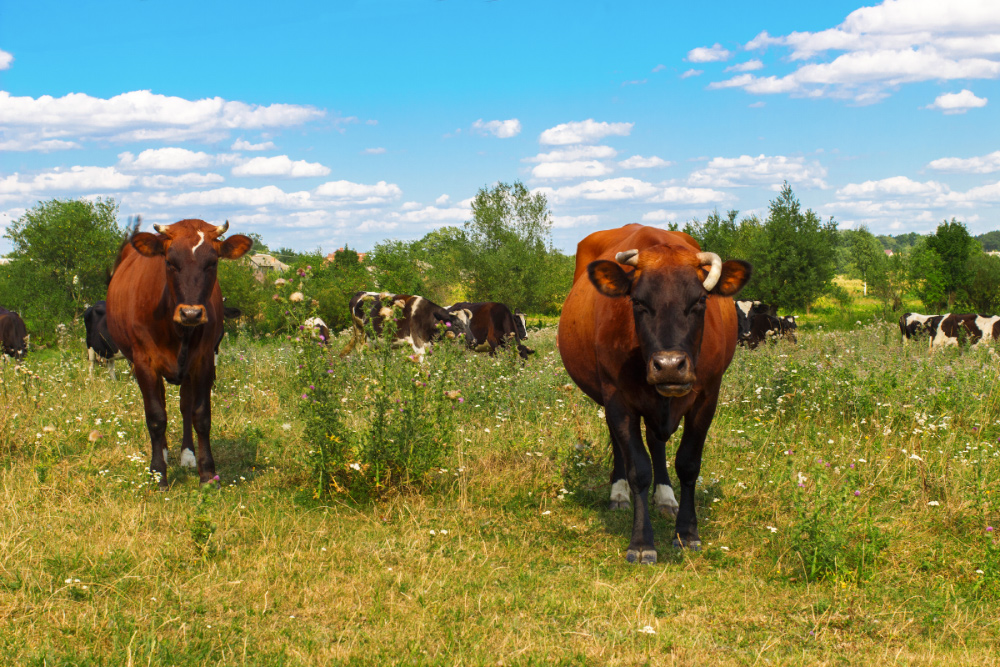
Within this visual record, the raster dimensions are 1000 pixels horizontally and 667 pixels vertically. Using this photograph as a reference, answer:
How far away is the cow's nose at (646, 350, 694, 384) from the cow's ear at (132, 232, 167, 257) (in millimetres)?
4625

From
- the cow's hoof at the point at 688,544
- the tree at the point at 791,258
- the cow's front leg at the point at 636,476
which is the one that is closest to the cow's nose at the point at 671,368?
the cow's front leg at the point at 636,476

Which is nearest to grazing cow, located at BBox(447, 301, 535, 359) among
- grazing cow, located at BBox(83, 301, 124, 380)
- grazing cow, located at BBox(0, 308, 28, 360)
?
grazing cow, located at BBox(83, 301, 124, 380)

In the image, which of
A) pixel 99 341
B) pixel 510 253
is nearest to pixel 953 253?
pixel 510 253

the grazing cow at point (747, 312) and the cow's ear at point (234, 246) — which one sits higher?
the cow's ear at point (234, 246)

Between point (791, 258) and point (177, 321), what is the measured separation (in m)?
47.0

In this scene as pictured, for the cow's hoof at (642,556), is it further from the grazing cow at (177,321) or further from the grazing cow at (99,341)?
the grazing cow at (99,341)

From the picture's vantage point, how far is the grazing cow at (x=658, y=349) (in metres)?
4.68

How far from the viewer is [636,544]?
16.9 ft

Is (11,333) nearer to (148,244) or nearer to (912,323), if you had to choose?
(148,244)

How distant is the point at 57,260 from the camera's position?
101 feet

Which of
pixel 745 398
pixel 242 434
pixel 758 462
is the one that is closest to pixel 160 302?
pixel 242 434

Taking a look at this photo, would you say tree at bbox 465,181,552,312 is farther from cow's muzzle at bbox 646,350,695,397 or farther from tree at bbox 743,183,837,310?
cow's muzzle at bbox 646,350,695,397

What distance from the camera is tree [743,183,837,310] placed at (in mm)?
48281

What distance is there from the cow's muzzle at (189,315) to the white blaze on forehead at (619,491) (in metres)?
3.77
